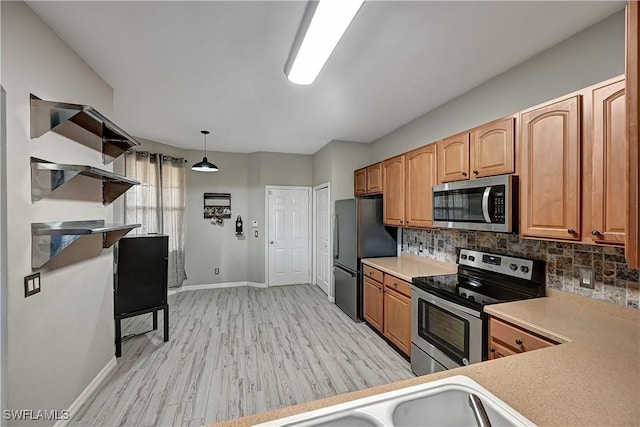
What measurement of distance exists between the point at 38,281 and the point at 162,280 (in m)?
1.53

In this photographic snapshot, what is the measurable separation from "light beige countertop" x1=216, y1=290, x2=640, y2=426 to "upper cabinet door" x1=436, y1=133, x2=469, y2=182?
4.15 feet

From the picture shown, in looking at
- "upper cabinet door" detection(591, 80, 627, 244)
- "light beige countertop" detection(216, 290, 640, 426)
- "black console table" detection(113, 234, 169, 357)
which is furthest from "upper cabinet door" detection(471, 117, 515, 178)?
"black console table" detection(113, 234, 169, 357)

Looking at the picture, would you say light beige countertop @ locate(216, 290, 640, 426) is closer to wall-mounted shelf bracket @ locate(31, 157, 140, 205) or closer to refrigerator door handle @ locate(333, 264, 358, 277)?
wall-mounted shelf bracket @ locate(31, 157, 140, 205)

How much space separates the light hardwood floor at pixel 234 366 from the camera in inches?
81.7

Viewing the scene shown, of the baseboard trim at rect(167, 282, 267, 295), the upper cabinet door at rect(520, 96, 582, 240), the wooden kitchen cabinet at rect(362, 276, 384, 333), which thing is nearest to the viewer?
the upper cabinet door at rect(520, 96, 582, 240)

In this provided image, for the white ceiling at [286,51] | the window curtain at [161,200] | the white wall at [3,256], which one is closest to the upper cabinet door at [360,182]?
the white ceiling at [286,51]

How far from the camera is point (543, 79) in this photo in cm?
209

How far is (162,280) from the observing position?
123 inches

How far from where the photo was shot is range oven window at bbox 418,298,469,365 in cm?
199

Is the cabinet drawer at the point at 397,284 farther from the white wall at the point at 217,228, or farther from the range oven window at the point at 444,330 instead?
the white wall at the point at 217,228

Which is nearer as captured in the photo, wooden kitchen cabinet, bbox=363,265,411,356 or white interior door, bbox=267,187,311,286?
wooden kitchen cabinet, bbox=363,265,411,356

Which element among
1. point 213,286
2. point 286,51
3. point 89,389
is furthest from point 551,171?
point 213,286

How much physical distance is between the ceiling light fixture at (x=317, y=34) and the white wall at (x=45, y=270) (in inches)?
61.9

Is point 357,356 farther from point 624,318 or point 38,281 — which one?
point 38,281
